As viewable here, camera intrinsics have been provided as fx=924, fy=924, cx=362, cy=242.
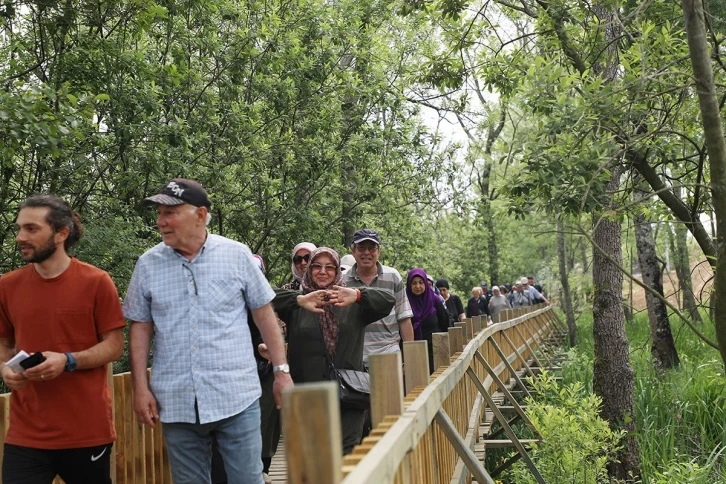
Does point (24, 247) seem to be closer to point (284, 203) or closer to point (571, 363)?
point (284, 203)

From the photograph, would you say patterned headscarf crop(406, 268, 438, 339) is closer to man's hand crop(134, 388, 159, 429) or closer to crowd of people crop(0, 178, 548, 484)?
crowd of people crop(0, 178, 548, 484)

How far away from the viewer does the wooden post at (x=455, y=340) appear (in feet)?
21.9

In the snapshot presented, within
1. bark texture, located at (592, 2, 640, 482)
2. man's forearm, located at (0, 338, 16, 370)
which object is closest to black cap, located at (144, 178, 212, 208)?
man's forearm, located at (0, 338, 16, 370)

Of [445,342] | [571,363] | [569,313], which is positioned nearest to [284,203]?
[571,363]

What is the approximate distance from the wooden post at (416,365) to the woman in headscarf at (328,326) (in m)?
0.92

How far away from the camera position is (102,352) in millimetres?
4156

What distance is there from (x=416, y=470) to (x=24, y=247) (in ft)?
6.45

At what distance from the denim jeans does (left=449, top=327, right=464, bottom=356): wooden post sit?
8.24ft

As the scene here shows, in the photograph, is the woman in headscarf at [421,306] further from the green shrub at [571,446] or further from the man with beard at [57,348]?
the man with beard at [57,348]

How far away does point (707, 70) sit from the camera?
4973mm

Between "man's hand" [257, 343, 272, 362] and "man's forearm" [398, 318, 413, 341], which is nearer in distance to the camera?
"man's hand" [257, 343, 272, 362]

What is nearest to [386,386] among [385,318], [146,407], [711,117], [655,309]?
[146,407]

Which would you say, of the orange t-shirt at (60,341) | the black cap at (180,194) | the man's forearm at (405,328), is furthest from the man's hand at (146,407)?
the man's forearm at (405,328)

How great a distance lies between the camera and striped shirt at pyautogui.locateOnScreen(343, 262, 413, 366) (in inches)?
276
